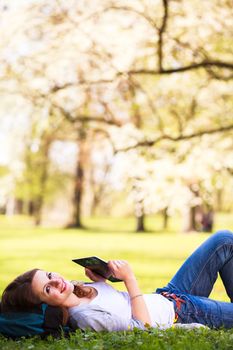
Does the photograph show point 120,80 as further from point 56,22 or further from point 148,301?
point 148,301

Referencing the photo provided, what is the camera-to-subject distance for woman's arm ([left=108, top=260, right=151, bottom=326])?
16.5 feet

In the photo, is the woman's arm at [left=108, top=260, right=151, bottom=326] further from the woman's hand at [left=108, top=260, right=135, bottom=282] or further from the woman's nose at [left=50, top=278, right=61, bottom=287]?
the woman's nose at [left=50, top=278, right=61, bottom=287]

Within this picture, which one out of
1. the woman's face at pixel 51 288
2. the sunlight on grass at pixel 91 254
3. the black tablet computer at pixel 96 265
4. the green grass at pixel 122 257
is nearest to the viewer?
the green grass at pixel 122 257

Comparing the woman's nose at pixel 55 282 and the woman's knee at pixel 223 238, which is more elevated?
the woman's knee at pixel 223 238

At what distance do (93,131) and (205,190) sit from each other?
1066 cm

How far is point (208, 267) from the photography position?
577 cm

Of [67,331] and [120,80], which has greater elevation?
[120,80]

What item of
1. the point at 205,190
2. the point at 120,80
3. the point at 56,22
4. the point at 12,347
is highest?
the point at 56,22

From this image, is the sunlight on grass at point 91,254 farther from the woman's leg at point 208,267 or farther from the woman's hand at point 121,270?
the woman's hand at point 121,270

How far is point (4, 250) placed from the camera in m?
19.5

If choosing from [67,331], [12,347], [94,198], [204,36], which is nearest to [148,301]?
[67,331]

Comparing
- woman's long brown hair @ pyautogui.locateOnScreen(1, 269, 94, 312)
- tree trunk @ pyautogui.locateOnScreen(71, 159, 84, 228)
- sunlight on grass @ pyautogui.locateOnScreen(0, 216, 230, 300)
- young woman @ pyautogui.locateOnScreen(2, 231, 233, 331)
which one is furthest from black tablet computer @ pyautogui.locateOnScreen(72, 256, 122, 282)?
tree trunk @ pyautogui.locateOnScreen(71, 159, 84, 228)

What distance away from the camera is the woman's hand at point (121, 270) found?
16.7 ft

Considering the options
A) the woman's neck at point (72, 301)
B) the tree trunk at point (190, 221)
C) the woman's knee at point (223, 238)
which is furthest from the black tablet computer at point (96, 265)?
the tree trunk at point (190, 221)
